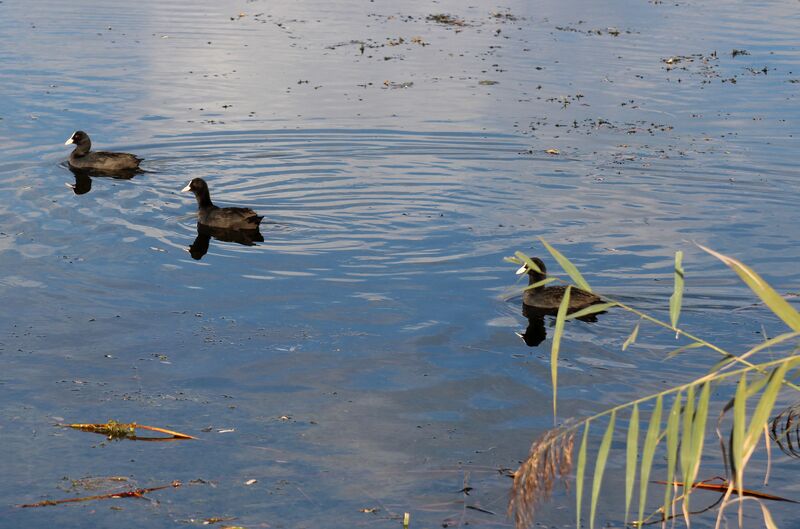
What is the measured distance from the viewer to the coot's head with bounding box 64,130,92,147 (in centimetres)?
1773

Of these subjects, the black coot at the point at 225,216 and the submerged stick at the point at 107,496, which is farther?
the black coot at the point at 225,216

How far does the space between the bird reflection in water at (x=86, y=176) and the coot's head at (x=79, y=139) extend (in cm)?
63

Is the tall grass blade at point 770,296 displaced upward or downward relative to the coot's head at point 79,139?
upward

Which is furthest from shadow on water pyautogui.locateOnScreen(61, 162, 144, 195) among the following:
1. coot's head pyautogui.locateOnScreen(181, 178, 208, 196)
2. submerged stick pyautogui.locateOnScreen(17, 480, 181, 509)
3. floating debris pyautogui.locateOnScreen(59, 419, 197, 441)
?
submerged stick pyautogui.locateOnScreen(17, 480, 181, 509)

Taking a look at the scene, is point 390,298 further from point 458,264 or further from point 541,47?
point 541,47

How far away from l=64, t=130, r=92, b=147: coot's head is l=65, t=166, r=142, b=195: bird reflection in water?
626mm

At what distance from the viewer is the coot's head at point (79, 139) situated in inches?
698

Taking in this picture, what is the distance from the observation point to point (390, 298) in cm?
1177

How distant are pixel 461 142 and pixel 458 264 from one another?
19.1ft

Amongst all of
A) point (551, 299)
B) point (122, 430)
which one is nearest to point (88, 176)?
point (551, 299)

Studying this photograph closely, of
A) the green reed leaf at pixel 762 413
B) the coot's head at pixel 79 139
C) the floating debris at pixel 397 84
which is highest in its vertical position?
the green reed leaf at pixel 762 413

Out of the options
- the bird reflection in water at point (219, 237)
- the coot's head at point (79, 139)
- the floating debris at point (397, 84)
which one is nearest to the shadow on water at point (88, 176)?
the coot's head at point (79, 139)

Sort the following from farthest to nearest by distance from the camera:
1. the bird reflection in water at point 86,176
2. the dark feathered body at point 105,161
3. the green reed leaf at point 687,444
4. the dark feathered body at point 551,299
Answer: the dark feathered body at point 105,161, the bird reflection in water at point 86,176, the dark feathered body at point 551,299, the green reed leaf at point 687,444

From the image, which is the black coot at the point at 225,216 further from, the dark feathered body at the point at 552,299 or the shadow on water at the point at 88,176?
the dark feathered body at the point at 552,299
